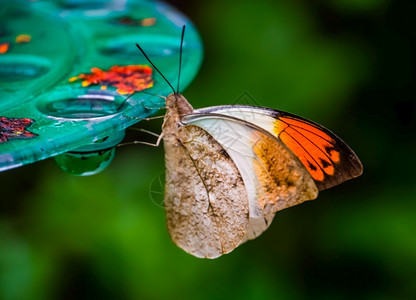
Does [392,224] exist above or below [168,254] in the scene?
above

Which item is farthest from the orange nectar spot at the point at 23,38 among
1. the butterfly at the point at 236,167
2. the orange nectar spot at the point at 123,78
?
the butterfly at the point at 236,167

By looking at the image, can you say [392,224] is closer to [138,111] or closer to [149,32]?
[149,32]

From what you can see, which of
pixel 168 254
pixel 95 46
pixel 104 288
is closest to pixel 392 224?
pixel 168 254

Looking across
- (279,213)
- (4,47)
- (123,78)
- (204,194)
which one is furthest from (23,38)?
(279,213)

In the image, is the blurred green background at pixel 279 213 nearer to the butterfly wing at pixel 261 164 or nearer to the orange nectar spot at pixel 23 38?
the butterfly wing at pixel 261 164

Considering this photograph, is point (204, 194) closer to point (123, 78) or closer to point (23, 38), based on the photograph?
point (123, 78)

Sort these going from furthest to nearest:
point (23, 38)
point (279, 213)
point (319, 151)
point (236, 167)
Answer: point (279, 213), point (23, 38), point (236, 167), point (319, 151)
